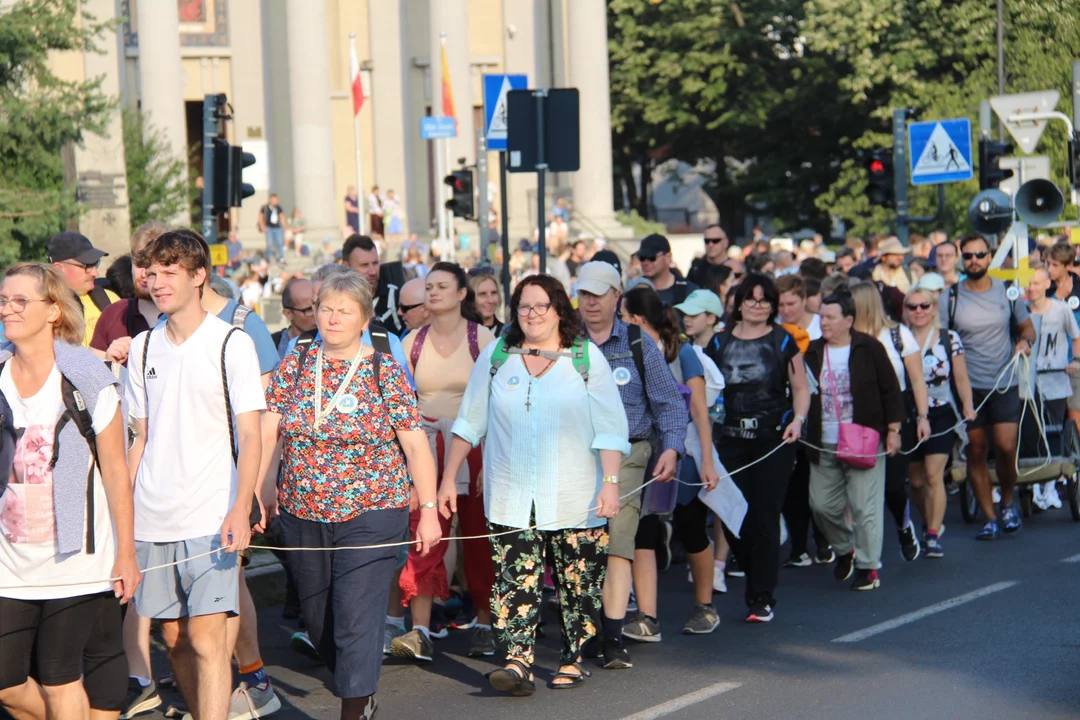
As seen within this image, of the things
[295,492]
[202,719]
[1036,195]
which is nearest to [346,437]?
[295,492]

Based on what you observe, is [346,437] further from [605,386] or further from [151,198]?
[151,198]

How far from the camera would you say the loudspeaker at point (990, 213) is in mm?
18516

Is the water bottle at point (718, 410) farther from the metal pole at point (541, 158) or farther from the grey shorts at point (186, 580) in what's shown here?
the grey shorts at point (186, 580)

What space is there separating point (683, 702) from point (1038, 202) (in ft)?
34.2

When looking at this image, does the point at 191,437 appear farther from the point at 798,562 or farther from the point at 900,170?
the point at 900,170

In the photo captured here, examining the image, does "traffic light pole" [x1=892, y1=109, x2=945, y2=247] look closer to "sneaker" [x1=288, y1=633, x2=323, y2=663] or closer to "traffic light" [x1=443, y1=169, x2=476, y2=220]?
"traffic light" [x1=443, y1=169, x2=476, y2=220]

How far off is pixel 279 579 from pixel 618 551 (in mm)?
2700

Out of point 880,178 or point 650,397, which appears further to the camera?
point 880,178

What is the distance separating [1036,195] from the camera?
16.3 m

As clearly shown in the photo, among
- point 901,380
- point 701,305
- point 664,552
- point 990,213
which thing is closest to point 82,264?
point 701,305

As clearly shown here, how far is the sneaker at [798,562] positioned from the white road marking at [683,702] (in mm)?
3639

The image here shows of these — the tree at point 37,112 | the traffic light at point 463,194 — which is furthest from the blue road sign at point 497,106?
the tree at point 37,112

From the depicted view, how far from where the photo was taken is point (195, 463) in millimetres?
6105

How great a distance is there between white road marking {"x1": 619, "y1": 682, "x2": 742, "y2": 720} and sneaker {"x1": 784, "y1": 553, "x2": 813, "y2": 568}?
3639mm
